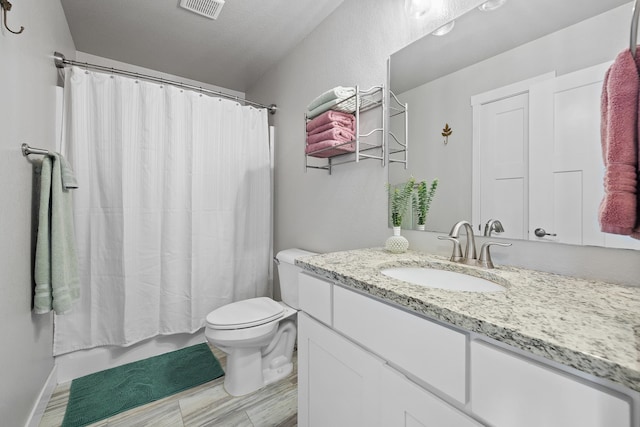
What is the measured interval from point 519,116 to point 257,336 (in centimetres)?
155

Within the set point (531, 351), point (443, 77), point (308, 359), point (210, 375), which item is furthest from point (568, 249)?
point (210, 375)

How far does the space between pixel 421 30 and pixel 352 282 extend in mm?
1201

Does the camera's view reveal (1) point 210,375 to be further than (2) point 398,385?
Yes

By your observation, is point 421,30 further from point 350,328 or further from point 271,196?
point 271,196

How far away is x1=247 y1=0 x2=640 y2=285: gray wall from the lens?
87 cm

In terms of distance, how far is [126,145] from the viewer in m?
1.76

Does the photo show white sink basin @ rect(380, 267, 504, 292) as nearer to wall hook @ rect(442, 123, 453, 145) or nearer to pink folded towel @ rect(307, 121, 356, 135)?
wall hook @ rect(442, 123, 453, 145)

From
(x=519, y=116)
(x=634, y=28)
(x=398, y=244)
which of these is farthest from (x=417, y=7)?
(x=398, y=244)

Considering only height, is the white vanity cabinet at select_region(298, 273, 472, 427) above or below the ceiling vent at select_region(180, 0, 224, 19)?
below

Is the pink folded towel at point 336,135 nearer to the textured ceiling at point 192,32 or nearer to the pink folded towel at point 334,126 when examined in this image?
the pink folded towel at point 334,126

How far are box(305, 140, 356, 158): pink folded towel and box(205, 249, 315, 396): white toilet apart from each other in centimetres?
64

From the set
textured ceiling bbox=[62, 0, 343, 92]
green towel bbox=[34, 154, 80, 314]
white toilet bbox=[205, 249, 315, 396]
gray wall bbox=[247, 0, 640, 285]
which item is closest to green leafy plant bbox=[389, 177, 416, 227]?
gray wall bbox=[247, 0, 640, 285]

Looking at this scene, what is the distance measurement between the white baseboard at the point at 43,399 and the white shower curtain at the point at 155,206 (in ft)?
0.45

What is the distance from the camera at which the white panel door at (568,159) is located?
790 mm
